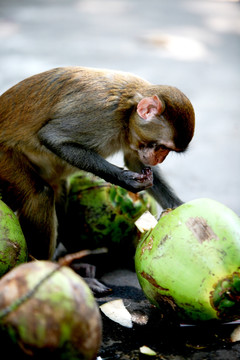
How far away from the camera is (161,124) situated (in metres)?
2.95

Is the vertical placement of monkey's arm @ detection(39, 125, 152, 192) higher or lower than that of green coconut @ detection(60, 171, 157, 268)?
higher

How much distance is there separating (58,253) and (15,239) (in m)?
1.46

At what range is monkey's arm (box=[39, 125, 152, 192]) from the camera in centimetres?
282

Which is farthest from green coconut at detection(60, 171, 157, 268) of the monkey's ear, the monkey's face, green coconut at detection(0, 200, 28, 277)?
green coconut at detection(0, 200, 28, 277)

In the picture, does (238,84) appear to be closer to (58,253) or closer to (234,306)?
(58,253)

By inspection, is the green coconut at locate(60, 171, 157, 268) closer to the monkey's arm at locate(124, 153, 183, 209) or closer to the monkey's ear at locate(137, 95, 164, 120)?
the monkey's arm at locate(124, 153, 183, 209)

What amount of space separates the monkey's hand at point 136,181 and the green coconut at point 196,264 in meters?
0.81

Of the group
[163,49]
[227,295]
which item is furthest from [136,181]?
[163,49]

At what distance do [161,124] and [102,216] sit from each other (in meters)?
0.64

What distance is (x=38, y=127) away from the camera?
3.07 m

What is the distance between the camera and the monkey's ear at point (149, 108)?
2880mm

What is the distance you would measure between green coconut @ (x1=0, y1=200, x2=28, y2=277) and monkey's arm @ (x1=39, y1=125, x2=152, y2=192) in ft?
2.71

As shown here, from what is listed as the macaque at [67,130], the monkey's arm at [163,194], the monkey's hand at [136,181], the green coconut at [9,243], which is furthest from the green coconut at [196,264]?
the monkey's arm at [163,194]

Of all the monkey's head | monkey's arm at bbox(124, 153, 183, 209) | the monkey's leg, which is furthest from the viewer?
monkey's arm at bbox(124, 153, 183, 209)
